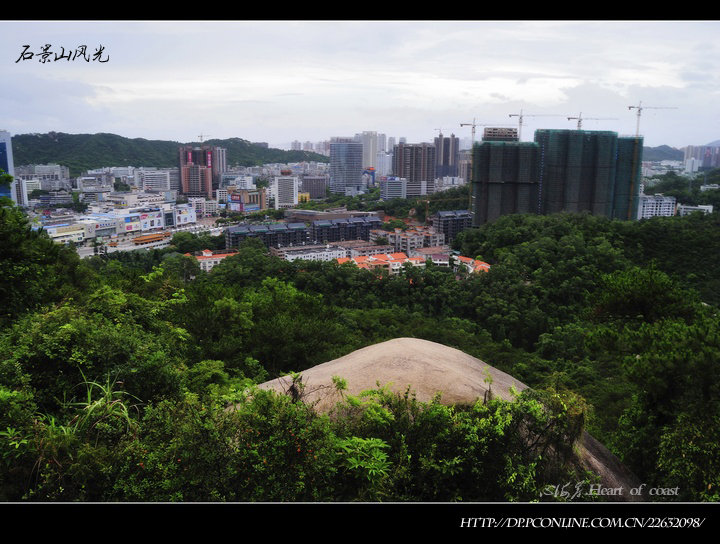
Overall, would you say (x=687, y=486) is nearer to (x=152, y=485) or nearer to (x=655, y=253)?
(x=152, y=485)

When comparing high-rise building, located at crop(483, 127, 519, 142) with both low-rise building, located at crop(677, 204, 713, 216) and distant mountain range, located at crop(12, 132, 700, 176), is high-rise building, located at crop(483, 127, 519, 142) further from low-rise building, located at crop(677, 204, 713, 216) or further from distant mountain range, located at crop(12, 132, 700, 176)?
low-rise building, located at crop(677, 204, 713, 216)

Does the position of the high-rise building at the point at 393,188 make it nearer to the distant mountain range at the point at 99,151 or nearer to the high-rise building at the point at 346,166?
the high-rise building at the point at 346,166

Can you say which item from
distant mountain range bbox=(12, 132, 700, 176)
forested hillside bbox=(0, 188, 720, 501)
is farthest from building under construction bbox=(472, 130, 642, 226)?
forested hillside bbox=(0, 188, 720, 501)

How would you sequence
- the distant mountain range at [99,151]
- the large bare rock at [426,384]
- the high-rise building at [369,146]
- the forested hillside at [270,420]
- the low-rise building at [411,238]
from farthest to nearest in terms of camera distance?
the high-rise building at [369,146], the low-rise building at [411,238], the distant mountain range at [99,151], the large bare rock at [426,384], the forested hillside at [270,420]

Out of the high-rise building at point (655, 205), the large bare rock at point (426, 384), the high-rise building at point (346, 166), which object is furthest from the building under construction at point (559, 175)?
the high-rise building at point (346, 166)

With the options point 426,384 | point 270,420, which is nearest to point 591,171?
point 426,384

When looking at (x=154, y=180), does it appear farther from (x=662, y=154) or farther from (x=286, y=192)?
(x=662, y=154)
